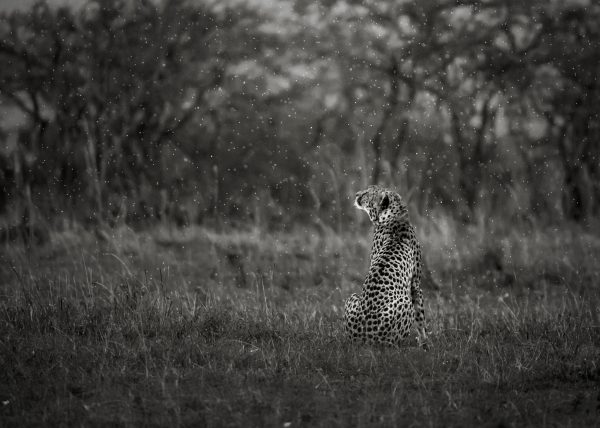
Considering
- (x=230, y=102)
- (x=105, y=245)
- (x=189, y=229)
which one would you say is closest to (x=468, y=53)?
(x=230, y=102)

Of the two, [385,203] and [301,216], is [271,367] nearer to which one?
[385,203]

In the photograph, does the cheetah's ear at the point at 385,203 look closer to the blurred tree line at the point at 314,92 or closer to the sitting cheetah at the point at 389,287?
the sitting cheetah at the point at 389,287

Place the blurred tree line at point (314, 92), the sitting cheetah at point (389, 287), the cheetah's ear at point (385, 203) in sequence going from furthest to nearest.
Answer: the blurred tree line at point (314, 92) < the cheetah's ear at point (385, 203) < the sitting cheetah at point (389, 287)

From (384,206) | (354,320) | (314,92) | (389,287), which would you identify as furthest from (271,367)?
(314,92)

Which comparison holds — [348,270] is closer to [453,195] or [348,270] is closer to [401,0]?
[401,0]

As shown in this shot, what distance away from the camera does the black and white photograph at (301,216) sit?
14.8 ft

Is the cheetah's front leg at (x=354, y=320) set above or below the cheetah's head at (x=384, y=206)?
below

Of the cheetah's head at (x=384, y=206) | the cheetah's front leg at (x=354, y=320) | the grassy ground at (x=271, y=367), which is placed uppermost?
the cheetah's head at (x=384, y=206)

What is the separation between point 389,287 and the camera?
5.32 m

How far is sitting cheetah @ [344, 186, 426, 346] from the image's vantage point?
5.32 m

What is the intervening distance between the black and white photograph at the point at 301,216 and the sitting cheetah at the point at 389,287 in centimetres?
2

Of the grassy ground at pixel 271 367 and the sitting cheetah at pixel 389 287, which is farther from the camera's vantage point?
the sitting cheetah at pixel 389 287

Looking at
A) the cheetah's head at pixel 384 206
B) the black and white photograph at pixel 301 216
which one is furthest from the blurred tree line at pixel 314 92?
the cheetah's head at pixel 384 206

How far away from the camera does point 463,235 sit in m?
11.6
